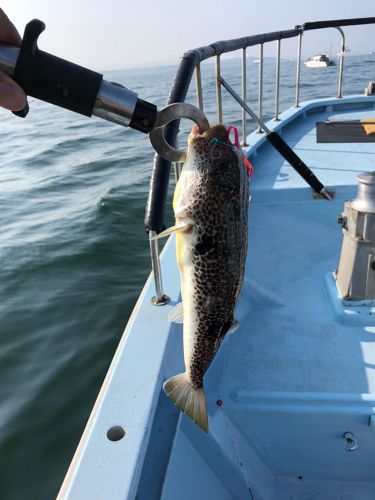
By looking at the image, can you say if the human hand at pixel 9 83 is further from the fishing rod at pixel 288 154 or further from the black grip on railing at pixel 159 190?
the fishing rod at pixel 288 154

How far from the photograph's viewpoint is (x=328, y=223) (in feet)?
14.6

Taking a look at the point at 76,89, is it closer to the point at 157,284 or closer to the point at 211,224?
the point at 211,224

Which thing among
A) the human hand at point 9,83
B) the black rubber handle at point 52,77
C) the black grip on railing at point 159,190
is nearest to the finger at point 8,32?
the human hand at point 9,83

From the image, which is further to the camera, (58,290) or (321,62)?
(321,62)

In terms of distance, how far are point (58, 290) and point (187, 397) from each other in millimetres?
5397

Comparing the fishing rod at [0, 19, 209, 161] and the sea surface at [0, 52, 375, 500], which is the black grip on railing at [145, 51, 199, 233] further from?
the sea surface at [0, 52, 375, 500]

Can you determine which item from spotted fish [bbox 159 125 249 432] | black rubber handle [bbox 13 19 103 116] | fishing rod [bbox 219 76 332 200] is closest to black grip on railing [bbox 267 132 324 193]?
fishing rod [bbox 219 76 332 200]

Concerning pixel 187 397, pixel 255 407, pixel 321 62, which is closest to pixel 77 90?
pixel 187 397

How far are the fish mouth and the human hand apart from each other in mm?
557

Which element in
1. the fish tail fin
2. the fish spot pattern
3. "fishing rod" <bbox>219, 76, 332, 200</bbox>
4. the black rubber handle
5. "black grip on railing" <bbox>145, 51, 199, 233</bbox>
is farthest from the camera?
"fishing rod" <bbox>219, 76, 332, 200</bbox>

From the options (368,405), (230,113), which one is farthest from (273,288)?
(230,113)

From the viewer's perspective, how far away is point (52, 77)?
1.25 m

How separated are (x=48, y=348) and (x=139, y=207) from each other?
499 centimetres

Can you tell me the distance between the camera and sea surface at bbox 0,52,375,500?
4.16 m
